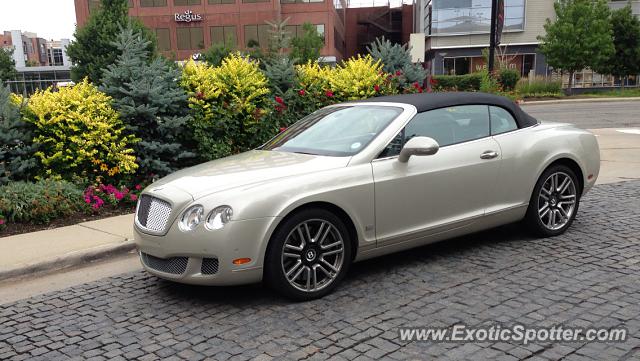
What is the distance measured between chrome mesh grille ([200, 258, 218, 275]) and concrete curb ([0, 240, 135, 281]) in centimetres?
220

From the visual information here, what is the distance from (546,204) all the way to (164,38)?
66.4 m

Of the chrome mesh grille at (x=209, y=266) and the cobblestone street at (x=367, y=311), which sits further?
the chrome mesh grille at (x=209, y=266)

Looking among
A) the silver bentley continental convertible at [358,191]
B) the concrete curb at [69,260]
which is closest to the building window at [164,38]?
the concrete curb at [69,260]

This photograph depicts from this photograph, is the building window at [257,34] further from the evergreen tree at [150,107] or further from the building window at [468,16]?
the evergreen tree at [150,107]

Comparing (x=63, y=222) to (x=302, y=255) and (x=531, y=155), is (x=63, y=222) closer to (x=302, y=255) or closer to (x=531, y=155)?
(x=302, y=255)

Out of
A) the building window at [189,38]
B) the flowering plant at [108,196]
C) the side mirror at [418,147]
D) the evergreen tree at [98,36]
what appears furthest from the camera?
the building window at [189,38]

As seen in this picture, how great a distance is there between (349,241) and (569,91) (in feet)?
129

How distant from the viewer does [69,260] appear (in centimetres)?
579

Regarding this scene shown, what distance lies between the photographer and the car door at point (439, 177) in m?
4.85

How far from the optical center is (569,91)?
39562 mm

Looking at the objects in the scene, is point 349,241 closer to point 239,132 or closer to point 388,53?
point 239,132

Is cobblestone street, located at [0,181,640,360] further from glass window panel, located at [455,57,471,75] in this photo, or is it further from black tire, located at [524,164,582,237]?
glass window panel, located at [455,57,471,75]

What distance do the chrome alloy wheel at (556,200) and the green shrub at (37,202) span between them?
5.59 metres

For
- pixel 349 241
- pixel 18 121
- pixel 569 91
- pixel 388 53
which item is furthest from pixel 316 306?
pixel 569 91
